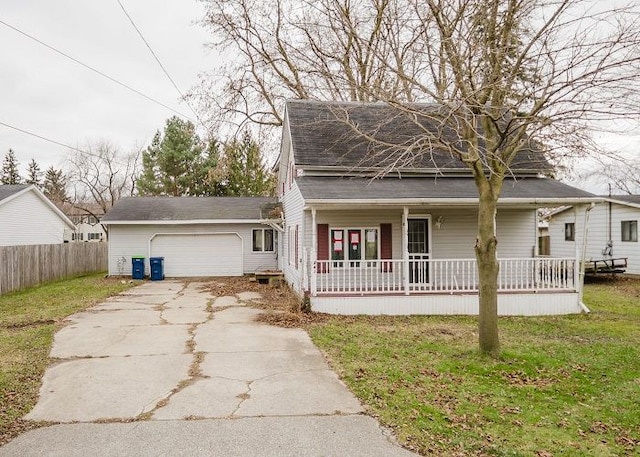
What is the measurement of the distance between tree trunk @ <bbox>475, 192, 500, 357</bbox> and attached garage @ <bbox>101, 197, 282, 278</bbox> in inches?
545

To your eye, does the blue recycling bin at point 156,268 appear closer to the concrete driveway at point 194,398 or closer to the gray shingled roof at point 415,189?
the gray shingled roof at point 415,189

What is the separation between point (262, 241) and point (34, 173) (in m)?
51.2

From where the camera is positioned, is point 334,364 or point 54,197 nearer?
point 334,364

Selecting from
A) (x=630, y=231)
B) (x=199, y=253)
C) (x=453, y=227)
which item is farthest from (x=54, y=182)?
(x=630, y=231)

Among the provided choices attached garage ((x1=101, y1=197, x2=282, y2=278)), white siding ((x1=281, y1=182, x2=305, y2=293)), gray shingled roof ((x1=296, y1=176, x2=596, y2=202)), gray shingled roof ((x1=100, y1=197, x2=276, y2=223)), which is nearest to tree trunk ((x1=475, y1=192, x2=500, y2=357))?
gray shingled roof ((x1=296, y1=176, x2=596, y2=202))

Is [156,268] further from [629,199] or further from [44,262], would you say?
[629,199]

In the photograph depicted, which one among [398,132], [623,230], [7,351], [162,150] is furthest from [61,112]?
[623,230]

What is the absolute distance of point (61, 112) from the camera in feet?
84.9

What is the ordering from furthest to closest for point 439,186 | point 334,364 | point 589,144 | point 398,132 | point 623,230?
1. point 623,230
2. point 398,132
3. point 439,186
4. point 334,364
5. point 589,144

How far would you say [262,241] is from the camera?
69.7ft

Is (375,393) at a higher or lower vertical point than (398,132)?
lower

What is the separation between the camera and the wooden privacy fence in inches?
591

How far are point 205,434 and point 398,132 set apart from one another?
12680 millimetres

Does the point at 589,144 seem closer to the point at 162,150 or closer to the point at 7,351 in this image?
the point at 7,351
